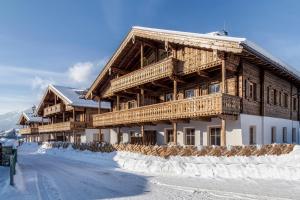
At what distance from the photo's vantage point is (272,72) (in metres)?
20.2

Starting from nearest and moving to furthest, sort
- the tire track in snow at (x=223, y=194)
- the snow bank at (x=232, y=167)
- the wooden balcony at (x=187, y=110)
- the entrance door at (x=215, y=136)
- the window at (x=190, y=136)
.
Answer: the tire track in snow at (x=223, y=194)
the snow bank at (x=232, y=167)
the wooden balcony at (x=187, y=110)
the entrance door at (x=215, y=136)
the window at (x=190, y=136)

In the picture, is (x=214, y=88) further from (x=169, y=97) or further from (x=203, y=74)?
(x=169, y=97)

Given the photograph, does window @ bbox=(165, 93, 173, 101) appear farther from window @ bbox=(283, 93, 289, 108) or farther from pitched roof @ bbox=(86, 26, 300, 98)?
window @ bbox=(283, 93, 289, 108)

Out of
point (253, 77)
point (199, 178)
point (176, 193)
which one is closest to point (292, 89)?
point (253, 77)

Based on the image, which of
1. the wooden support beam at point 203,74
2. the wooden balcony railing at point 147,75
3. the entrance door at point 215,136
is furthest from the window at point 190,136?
the wooden balcony railing at point 147,75

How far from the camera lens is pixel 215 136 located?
18.7 meters

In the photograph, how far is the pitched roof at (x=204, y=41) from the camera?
14859mm

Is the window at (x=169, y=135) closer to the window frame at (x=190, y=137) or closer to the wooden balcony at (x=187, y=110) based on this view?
the window frame at (x=190, y=137)

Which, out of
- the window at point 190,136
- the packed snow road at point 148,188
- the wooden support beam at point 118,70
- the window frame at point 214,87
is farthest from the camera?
the wooden support beam at point 118,70

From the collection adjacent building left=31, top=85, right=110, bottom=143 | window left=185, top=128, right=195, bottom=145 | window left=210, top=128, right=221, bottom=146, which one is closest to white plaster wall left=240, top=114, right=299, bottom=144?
window left=210, top=128, right=221, bottom=146

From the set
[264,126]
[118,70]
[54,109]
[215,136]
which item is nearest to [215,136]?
[215,136]

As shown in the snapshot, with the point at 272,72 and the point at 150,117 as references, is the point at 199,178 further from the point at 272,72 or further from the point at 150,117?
the point at 272,72

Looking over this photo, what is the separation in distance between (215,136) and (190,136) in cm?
226

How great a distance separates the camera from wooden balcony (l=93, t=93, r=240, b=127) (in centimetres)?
1533
